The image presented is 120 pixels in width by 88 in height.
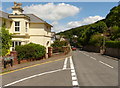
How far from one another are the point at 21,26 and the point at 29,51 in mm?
8058

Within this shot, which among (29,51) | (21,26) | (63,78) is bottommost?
(63,78)

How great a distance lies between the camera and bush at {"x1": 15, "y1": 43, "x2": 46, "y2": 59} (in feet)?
66.9

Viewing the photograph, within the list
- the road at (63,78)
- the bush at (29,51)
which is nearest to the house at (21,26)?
the bush at (29,51)

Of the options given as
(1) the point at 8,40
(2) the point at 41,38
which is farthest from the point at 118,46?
(1) the point at 8,40

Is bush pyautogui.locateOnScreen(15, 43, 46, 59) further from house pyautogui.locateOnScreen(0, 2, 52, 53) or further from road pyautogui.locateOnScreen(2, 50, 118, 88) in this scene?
road pyautogui.locateOnScreen(2, 50, 118, 88)

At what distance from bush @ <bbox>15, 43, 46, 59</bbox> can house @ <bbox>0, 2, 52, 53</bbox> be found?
5217 millimetres

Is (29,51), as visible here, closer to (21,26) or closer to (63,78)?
(21,26)

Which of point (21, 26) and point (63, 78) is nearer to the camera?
point (63, 78)

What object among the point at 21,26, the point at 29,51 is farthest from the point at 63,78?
the point at 21,26

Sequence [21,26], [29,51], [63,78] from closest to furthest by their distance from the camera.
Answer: [63,78], [29,51], [21,26]

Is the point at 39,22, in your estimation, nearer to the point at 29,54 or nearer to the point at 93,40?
the point at 29,54

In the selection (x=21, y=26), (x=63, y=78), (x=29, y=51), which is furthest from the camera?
(x=21, y=26)

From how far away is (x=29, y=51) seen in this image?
70.3ft

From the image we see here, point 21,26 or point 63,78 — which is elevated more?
point 21,26
